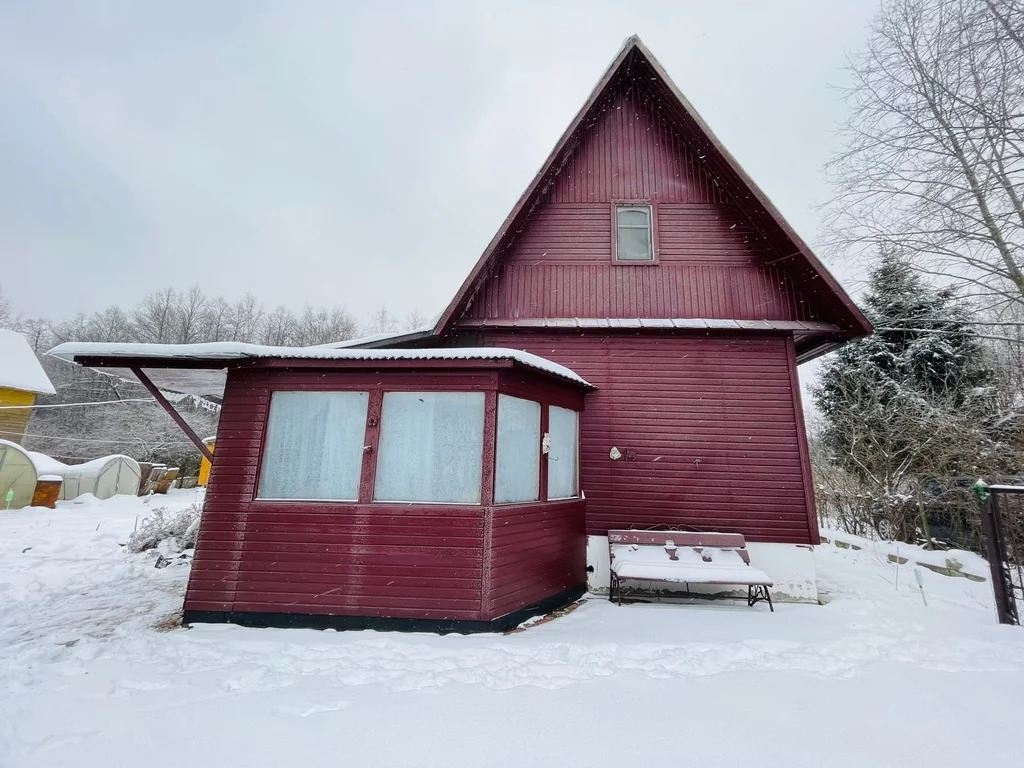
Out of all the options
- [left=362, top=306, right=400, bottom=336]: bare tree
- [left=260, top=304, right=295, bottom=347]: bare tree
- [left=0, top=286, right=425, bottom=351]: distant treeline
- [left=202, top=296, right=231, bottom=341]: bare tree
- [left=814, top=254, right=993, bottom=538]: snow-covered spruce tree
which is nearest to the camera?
[left=814, top=254, right=993, bottom=538]: snow-covered spruce tree

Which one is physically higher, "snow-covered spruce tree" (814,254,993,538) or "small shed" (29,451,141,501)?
"snow-covered spruce tree" (814,254,993,538)

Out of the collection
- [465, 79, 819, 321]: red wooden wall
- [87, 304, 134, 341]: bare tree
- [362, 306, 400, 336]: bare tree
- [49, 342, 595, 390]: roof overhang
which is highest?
[362, 306, 400, 336]: bare tree

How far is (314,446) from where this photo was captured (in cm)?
499

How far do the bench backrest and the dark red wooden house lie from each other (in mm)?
293

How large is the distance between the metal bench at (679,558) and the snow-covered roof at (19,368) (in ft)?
74.9

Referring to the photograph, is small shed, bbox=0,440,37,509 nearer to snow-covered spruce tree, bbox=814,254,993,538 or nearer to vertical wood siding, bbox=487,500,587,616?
vertical wood siding, bbox=487,500,587,616

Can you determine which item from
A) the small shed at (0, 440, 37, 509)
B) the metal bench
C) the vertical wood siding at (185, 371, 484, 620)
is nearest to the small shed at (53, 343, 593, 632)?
the vertical wood siding at (185, 371, 484, 620)

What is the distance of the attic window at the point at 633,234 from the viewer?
7294 millimetres

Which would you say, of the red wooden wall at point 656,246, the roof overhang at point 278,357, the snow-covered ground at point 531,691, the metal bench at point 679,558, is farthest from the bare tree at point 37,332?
the metal bench at point 679,558

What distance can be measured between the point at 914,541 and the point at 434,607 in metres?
11.9

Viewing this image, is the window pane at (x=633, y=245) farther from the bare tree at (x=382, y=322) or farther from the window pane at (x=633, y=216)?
the bare tree at (x=382, y=322)

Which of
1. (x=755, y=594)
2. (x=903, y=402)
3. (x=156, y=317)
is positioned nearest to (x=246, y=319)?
(x=156, y=317)

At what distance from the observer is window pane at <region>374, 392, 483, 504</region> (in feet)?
15.9

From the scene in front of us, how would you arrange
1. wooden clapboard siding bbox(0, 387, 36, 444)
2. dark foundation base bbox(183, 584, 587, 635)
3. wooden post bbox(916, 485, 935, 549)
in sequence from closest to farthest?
dark foundation base bbox(183, 584, 587, 635) → wooden post bbox(916, 485, 935, 549) → wooden clapboard siding bbox(0, 387, 36, 444)
